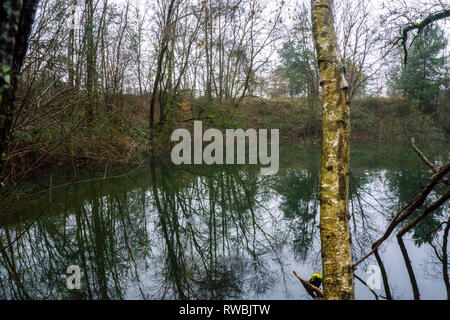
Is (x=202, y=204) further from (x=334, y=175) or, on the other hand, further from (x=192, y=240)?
(x=334, y=175)

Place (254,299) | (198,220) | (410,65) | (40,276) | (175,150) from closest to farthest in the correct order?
(254,299)
(40,276)
(198,220)
(175,150)
(410,65)

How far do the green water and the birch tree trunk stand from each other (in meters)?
0.95

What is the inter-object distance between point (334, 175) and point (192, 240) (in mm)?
2770

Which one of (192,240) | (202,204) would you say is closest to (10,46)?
(192,240)

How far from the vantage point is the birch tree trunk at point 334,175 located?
6.15 ft

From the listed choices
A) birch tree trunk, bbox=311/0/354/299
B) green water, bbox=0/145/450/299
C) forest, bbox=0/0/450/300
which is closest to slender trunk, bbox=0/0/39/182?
forest, bbox=0/0/450/300

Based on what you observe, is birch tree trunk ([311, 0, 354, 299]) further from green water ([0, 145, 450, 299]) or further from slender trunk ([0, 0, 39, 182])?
slender trunk ([0, 0, 39, 182])

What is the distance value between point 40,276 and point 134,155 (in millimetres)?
8193

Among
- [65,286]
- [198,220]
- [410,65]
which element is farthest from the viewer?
[410,65]

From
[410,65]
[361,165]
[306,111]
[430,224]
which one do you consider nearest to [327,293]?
[430,224]

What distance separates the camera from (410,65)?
22562mm

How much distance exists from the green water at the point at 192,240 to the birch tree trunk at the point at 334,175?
3.12 feet

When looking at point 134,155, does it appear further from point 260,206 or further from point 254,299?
point 254,299

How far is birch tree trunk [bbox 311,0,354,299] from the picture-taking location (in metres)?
1.88
